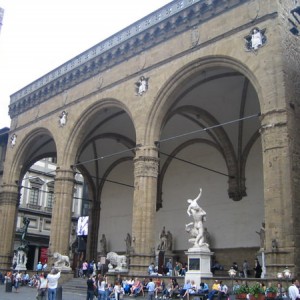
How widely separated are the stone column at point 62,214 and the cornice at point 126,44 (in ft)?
15.3

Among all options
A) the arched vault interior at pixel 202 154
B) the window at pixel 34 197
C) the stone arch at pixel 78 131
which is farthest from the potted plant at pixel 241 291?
the window at pixel 34 197

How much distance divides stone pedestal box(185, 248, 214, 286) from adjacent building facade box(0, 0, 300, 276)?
2.18m

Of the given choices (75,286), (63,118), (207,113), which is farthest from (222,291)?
(63,118)

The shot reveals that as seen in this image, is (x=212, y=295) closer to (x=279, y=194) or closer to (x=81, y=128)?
(x=279, y=194)

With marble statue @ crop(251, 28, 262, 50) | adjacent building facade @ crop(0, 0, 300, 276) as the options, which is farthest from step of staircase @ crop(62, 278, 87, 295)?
marble statue @ crop(251, 28, 262, 50)

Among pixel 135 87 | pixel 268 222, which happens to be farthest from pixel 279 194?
pixel 135 87

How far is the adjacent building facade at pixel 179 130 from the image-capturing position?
1412 centimetres

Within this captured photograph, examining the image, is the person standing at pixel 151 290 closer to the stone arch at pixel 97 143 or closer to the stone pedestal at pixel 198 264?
the stone pedestal at pixel 198 264

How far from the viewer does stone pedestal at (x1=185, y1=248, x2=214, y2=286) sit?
1438 cm

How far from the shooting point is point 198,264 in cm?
1463

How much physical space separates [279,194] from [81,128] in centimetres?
1134

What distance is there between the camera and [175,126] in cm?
2441

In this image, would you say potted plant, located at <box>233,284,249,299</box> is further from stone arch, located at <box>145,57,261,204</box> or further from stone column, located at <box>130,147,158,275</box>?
stone arch, located at <box>145,57,261,204</box>

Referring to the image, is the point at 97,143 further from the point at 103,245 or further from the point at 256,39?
the point at 256,39
